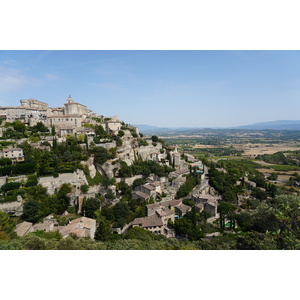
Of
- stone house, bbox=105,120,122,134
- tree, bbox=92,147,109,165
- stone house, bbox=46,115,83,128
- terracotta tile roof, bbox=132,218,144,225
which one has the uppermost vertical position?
stone house, bbox=46,115,83,128

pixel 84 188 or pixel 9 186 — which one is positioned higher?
pixel 9 186

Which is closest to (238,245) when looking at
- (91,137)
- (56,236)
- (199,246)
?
(199,246)

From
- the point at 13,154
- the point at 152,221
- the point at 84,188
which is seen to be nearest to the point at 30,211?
the point at 84,188

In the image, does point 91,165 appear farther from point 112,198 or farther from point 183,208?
point 183,208

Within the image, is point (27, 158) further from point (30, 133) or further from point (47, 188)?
point (30, 133)

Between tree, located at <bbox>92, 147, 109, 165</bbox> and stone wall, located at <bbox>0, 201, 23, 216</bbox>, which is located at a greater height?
tree, located at <bbox>92, 147, 109, 165</bbox>

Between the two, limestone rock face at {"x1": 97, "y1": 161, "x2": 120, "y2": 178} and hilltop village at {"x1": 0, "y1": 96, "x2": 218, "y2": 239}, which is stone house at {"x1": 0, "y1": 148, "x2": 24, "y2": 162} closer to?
hilltop village at {"x1": 0, "y1": 96, "x2": 218, "y2": 239}

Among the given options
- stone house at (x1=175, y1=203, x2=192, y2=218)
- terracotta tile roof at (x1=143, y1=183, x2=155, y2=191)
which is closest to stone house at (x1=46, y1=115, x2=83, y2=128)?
terracotta tile roof at (x1=143, y1=183, x2=155, y2=191)

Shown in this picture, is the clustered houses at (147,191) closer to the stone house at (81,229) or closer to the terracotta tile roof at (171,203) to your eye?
the terracotta tile roof at (171,203)
